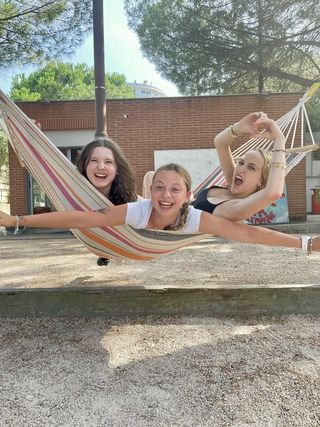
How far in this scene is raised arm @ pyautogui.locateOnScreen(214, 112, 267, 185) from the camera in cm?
189

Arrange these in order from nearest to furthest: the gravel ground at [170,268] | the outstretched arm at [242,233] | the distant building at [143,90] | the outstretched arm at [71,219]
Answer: the outstretched arm at [71,219]
the outstretched arm at [242,233]
the gravel ground at [170,268]
the distant building at [143,90]

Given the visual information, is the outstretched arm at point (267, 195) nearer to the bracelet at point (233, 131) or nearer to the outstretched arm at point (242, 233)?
the outstretched arm at point (242, 233)

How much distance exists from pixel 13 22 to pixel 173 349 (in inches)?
257

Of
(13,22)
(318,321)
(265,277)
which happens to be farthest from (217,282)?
(13,22)

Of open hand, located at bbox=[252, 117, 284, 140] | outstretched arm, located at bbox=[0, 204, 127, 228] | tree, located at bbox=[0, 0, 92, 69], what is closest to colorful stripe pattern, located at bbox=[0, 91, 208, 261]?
outstretched arm, located at bbox=[0, 204, 127, 228]

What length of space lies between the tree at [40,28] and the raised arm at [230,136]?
5.44m

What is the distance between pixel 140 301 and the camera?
2.13 metres

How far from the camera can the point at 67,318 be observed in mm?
2113

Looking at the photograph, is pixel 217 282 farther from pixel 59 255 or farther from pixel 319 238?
pixel 59 255

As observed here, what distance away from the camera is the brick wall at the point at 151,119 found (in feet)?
25.1

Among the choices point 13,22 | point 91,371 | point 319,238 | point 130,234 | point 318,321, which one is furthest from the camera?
point 13,22

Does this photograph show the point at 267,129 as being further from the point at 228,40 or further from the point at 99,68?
the point at 228,40

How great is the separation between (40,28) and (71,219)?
644cm

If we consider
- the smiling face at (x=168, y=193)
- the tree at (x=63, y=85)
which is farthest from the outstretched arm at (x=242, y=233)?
the tree at (x=63, y=85)
